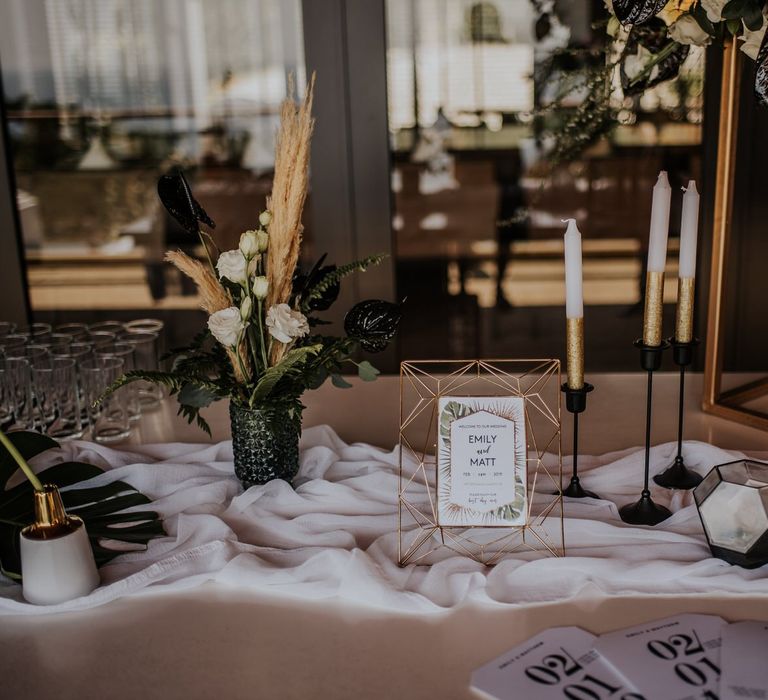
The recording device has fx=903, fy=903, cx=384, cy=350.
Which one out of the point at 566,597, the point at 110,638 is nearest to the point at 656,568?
the point at 566,597

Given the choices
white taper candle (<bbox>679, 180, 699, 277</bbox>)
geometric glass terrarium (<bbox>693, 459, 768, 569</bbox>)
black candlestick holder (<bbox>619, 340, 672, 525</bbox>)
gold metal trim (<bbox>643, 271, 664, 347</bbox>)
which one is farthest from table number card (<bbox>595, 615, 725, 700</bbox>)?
white taper candle (<bbox>679, 180, 699, 277</bbox>)

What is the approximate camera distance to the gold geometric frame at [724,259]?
152 centimetres

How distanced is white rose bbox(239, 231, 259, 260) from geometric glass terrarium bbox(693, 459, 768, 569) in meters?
0.63

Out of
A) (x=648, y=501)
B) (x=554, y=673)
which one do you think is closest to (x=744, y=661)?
(x=554, y=673)

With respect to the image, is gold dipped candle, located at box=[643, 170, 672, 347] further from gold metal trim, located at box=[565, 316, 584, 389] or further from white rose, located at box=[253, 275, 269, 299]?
white rose, located at box=[253, 275, 269, 299]

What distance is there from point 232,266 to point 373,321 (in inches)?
7.7

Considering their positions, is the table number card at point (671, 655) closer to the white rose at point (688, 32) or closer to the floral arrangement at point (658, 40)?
the floral arrangement at point (658, 40)

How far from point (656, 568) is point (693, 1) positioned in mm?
795

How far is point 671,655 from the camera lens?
875 mm

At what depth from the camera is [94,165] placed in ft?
10.1

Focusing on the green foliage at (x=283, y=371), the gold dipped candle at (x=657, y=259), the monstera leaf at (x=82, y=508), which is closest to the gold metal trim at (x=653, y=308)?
the gold dipped candle at (x=657, y=259)

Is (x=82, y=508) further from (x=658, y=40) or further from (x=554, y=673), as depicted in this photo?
(x=658, y=40)

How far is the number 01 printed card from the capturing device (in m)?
1.04

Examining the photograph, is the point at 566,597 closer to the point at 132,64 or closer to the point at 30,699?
the point at 30,699
